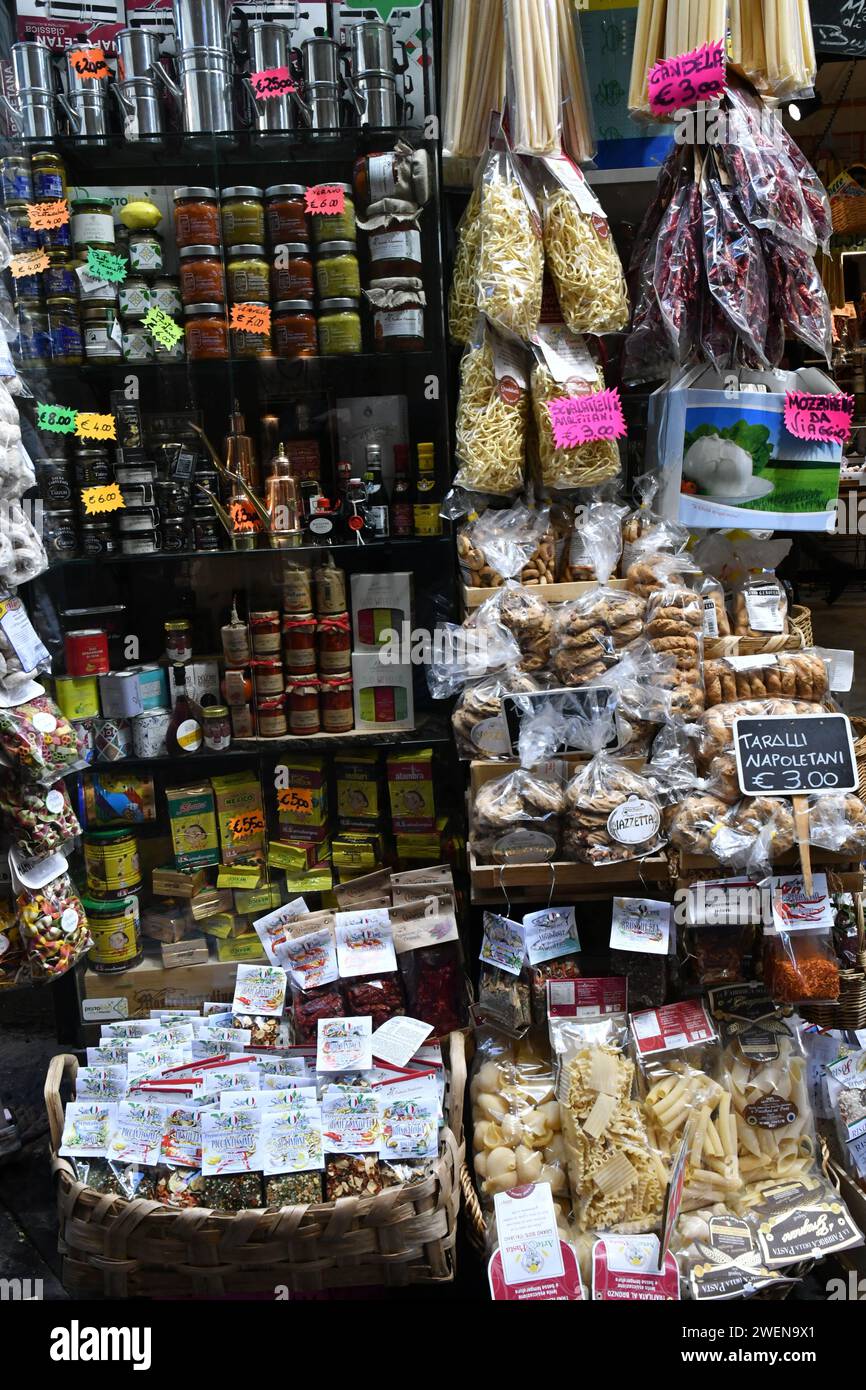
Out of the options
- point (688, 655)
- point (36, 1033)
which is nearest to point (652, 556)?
Result: point (688, 655)

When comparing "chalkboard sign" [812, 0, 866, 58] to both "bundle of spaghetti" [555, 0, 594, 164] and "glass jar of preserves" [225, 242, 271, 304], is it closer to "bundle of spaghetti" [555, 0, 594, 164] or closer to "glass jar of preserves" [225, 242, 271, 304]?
"bundle of spaghetti" [555, 0, 594, 164]

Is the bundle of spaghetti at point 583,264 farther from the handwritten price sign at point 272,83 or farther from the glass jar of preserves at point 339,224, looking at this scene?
the handwritten price sign at point 272,83

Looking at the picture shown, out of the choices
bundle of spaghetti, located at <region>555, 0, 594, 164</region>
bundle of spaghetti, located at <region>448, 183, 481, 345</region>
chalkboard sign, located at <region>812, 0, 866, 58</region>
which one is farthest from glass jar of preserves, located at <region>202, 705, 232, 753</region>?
chalkboard sign, located at <region>812, 0, 866, 58</region>

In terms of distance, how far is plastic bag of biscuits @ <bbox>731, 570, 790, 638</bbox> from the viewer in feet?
7.73

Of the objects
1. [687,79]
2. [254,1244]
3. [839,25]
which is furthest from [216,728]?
[839,25]

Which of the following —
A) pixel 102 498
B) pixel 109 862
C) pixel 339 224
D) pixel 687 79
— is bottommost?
pixel 109 862

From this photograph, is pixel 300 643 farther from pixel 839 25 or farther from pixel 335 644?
pixel 839 25

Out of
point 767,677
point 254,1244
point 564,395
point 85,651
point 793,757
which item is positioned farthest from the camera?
point 85,651

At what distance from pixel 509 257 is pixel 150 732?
4.56 ft

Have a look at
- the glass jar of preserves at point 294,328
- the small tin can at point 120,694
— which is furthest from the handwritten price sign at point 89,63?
the small tin can at point 120,694

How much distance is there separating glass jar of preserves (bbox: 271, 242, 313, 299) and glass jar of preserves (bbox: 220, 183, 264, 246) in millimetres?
61

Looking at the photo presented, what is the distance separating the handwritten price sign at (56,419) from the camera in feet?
8.07

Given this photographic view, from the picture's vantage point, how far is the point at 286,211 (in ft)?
7.98

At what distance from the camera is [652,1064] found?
7.07 feet
